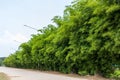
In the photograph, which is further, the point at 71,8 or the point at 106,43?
the point at 71,8

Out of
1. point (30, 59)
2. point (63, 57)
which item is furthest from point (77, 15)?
point (30, 59)

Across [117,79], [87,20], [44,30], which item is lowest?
[117,79]

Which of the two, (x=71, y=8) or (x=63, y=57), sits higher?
(x=71, y=8)

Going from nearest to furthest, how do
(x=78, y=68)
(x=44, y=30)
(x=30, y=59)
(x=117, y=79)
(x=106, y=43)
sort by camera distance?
(x=106, y=43) < (x=117, y=79) < (x=78, y=68) < (x=44, y=30) < (x=30, y=59)

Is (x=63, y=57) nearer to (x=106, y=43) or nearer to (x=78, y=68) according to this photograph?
(x=78, y=68)

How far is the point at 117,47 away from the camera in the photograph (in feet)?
81.0

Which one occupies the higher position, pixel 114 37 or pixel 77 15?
pixel 77 15

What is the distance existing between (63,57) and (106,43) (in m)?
15.1

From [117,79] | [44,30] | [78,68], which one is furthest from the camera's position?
[44,30]

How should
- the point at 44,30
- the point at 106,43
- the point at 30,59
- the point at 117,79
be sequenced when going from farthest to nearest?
1. the point at 30,59
2. the point at 44,30
3. the point at 117,79
4. the point at 106,43

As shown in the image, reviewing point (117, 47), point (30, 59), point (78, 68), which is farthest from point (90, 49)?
point (30, 59)

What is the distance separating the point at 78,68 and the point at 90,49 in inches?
450

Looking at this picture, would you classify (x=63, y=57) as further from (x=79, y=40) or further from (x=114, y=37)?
(x=114, y=37)

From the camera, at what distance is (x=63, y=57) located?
136ft
